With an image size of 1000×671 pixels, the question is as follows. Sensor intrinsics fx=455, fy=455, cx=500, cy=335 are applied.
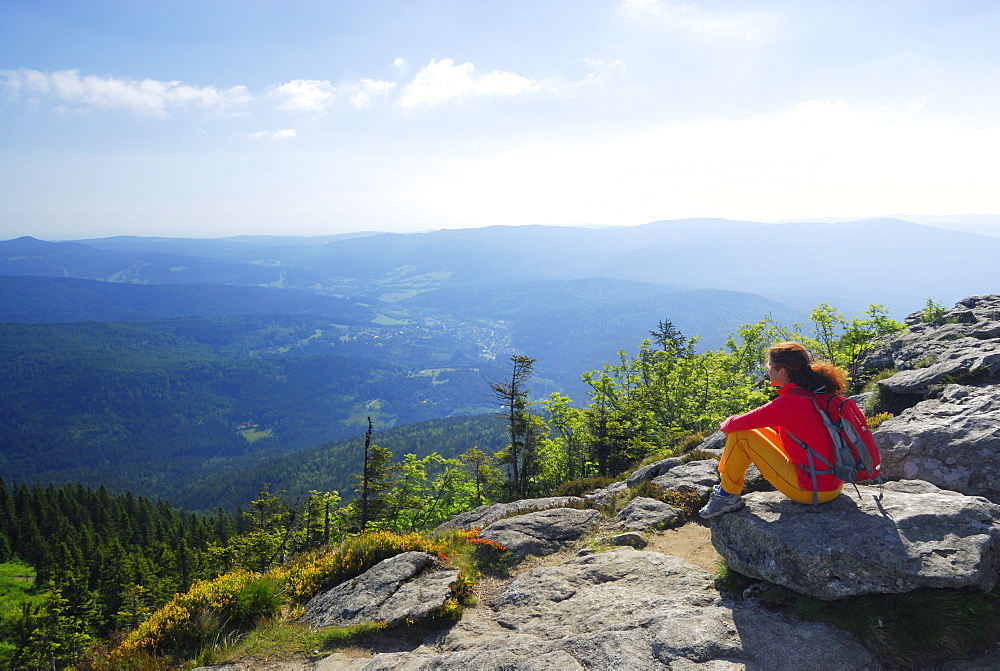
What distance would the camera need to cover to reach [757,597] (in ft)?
20.0

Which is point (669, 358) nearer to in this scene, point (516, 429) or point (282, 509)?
point (516, 429)

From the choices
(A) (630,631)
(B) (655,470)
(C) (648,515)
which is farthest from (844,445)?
(B) (655,470)

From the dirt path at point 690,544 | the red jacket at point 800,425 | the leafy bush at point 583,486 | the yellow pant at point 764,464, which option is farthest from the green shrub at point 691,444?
the red jacket at point 800,425

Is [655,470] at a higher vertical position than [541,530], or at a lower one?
lower

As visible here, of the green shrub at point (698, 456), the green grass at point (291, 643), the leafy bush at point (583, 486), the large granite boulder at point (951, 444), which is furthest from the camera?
the leafy bush at point (583, 486)

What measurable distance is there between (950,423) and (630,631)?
6.95 meters

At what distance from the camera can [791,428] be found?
599cm

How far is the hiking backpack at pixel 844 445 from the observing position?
5.77 m

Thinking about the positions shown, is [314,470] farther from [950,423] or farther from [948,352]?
[950,423]

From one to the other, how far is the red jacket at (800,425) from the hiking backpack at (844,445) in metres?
0.06

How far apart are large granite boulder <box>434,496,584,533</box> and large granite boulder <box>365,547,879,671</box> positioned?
201 inches

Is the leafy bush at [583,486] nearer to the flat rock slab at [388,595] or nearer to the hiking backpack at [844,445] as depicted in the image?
the flat rock slab at [388,595]

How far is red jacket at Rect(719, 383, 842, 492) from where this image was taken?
233 inches

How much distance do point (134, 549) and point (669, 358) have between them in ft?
272
